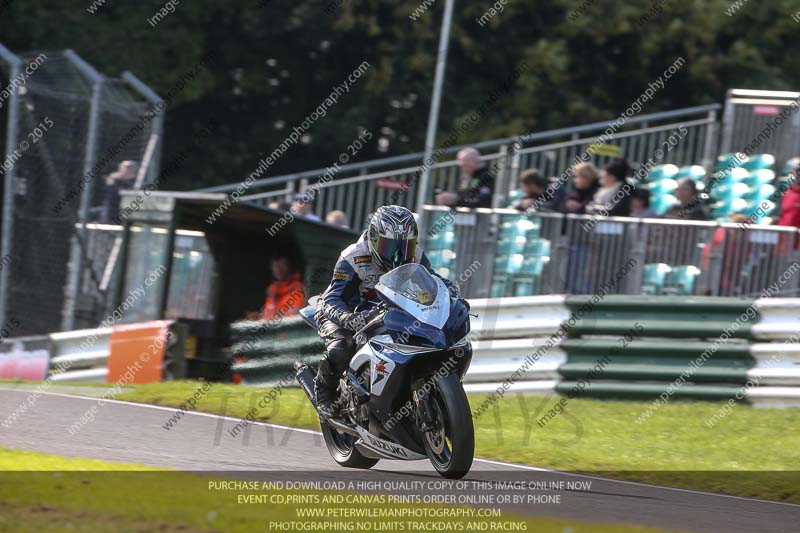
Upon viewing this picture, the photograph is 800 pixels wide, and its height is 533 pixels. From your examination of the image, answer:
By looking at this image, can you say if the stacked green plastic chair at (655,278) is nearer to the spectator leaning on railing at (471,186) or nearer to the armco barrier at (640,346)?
the armco barrier at (640,346)

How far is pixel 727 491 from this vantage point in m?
8.48

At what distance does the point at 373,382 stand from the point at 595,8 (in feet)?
59.5

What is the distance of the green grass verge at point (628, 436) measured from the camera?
904cm

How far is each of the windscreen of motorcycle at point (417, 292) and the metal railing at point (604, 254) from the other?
571cm

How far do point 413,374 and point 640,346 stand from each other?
5.10 m

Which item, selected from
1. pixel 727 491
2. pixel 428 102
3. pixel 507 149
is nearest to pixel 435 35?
pixel 428 102

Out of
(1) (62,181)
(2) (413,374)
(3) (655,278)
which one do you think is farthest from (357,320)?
(1) (62,181)

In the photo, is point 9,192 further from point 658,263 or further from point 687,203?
point 687,203

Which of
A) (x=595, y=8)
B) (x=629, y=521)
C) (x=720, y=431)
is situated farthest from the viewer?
(x=595, y=8)

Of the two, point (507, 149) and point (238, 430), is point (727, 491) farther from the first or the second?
point (507, 149)

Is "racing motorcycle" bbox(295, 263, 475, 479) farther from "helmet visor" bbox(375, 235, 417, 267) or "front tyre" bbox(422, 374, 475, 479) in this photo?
"helmet visor" bbox(375, 235, 417, 267)

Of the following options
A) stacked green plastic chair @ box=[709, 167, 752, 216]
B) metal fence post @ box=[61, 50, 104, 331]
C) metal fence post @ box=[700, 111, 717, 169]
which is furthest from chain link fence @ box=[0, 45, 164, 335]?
metal fence post @ box=[700, 111, 717, 169]

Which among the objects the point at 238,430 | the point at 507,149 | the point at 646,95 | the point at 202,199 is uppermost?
the point at 646,95

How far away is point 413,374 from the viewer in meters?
7.81
